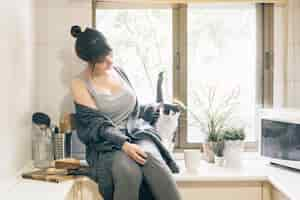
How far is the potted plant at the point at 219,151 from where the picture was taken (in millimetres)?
2596

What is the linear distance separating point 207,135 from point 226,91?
390 mm

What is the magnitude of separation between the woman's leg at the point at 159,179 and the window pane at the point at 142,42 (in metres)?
0.78

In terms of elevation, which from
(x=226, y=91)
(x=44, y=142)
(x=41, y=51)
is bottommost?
(x=44, y=142)

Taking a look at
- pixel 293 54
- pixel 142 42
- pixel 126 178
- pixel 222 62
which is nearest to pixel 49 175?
pixel 126 178

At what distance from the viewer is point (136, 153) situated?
2.17m

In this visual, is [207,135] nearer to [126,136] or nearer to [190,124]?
[190,124]

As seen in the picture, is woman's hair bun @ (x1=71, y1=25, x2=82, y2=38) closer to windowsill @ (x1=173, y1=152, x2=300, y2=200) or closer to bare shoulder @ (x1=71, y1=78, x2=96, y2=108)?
bare shoulder @ (x1=71, y1=78, x2=96, y2=108)

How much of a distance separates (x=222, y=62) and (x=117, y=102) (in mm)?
864

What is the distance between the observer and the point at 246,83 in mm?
2920

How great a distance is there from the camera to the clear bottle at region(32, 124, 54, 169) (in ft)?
8.16

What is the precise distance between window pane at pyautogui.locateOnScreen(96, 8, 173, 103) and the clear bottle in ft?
2.14

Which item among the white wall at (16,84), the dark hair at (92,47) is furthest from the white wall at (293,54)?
the white wall at (16,84)

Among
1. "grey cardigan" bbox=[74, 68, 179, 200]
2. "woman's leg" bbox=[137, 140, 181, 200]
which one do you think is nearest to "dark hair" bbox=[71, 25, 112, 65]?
"grey cardigan" bbox=[74, 68, 179, 200]

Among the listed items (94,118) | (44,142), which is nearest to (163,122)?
(94,118)
